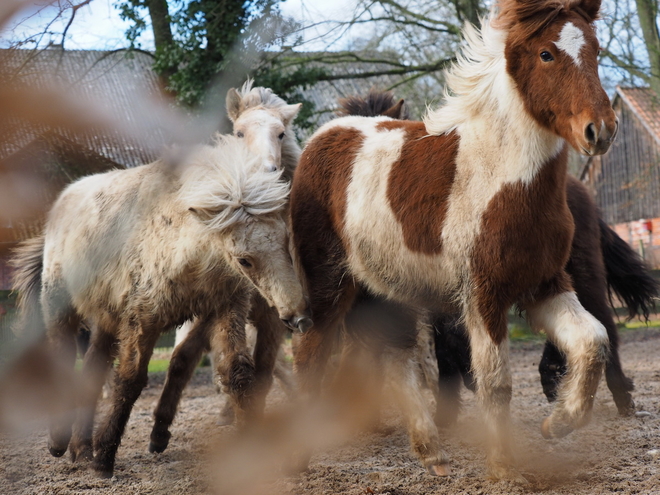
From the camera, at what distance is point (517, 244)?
3.17 meters

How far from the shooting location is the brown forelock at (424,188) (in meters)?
3.43

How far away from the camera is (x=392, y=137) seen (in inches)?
154

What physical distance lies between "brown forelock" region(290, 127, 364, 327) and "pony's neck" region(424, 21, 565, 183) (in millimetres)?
622

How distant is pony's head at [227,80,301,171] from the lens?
501 centimetres

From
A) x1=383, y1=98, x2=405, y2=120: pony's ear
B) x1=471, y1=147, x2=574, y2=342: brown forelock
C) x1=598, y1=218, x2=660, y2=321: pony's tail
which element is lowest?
x1=598, y1=218, x2=660, y2=321: pony's tail

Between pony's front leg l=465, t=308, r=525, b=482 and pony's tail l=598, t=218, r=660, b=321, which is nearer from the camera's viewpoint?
pony's front leg l=465, t=308, r=525, b=482

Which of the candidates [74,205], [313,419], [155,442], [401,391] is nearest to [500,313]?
[401,391]

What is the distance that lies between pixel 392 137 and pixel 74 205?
2498 mm

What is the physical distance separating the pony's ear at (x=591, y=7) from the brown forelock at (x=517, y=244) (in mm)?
678

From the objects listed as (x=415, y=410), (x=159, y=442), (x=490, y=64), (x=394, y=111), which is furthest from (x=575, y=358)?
(x=159, y=442)

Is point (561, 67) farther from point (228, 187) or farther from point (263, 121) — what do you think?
point (263, 121)

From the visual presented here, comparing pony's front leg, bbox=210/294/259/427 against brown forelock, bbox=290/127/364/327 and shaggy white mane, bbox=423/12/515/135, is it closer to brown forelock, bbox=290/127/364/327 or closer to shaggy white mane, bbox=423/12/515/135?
brown forelock, bbox=290/127/364/327

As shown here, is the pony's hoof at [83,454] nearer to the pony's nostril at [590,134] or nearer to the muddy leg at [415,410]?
the muddy leg at [415,410]

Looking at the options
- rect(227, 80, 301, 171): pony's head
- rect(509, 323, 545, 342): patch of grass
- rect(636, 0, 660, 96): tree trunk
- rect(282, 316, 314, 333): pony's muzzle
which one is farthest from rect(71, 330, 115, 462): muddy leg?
rect(636, 0, 660, 96): tree trunk
